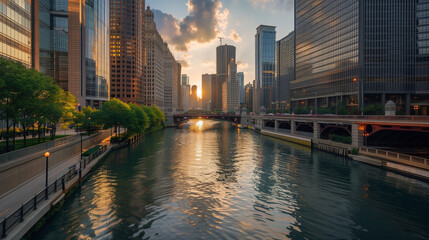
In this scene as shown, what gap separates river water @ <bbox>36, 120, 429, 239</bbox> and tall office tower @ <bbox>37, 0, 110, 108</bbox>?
85347mm

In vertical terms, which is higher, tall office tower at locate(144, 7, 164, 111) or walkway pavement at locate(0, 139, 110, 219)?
tall office tower at locate(144, 7, 164, 111)

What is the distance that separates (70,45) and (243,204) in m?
113

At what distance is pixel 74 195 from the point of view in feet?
80.4

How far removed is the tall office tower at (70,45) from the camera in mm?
98562

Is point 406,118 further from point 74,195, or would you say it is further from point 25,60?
point 25,60

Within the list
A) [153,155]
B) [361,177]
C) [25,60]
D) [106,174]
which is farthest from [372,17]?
[25,60]

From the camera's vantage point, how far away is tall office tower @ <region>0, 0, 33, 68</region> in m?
46.8

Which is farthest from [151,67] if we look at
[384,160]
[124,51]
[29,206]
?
[29,206]

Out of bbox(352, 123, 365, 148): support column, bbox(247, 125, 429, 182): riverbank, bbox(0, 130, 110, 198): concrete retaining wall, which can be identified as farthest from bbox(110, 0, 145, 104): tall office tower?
bbox(352, 123, 365, 148): support column

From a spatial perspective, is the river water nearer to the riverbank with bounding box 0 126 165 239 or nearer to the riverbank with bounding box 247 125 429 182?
the riverbank with bounding box 0 126 165 239

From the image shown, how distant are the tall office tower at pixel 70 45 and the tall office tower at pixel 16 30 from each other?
45326 millimetres

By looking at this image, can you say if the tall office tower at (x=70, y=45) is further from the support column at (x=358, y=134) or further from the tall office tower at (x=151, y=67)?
the support column at (x=358, y=134)

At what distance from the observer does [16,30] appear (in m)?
51.6

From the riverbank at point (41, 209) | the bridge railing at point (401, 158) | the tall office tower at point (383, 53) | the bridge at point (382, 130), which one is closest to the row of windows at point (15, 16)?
the riverbank at point (41, 209)
